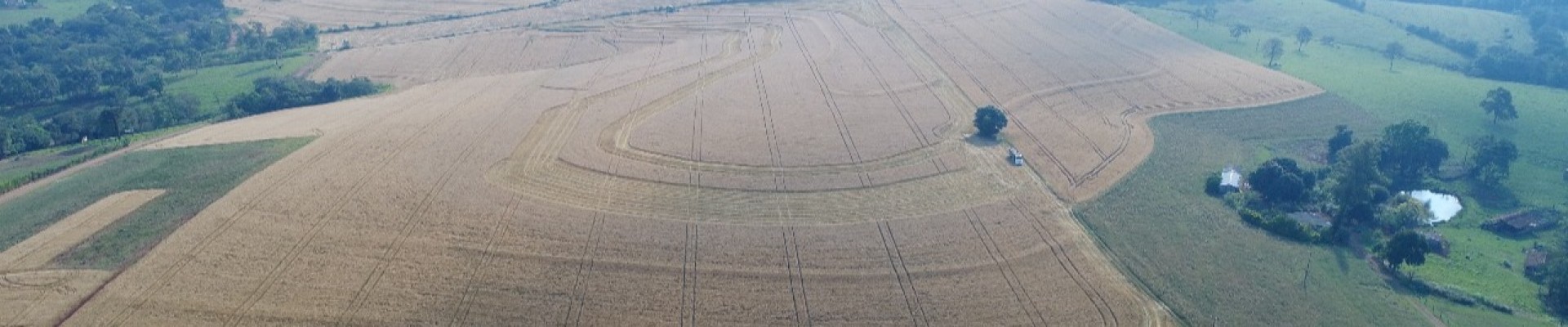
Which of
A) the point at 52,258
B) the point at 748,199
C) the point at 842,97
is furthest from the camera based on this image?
the point at 842,97

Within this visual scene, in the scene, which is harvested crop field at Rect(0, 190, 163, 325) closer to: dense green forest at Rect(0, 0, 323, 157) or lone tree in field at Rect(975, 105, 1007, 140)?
dense green forest at Rect(0, 0, 323, 157)

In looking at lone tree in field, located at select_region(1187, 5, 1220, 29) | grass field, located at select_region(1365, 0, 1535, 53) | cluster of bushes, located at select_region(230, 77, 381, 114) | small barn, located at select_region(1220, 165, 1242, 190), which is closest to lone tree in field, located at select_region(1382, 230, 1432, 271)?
small barn, located at select_region(1220, 165, 1242, 190)

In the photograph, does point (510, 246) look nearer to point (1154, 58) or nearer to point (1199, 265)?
point (1199, 265)

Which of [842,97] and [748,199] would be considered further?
[842,97]

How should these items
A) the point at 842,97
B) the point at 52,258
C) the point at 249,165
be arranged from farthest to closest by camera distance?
the point at 842,97 < the point at 249,165 < the point at 52,258

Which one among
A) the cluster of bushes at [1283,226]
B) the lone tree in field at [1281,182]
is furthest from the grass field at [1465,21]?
the cluster of bushes at [1283,226]

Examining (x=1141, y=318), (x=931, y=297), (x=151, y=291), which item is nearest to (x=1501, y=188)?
(x=1141, y=318)
